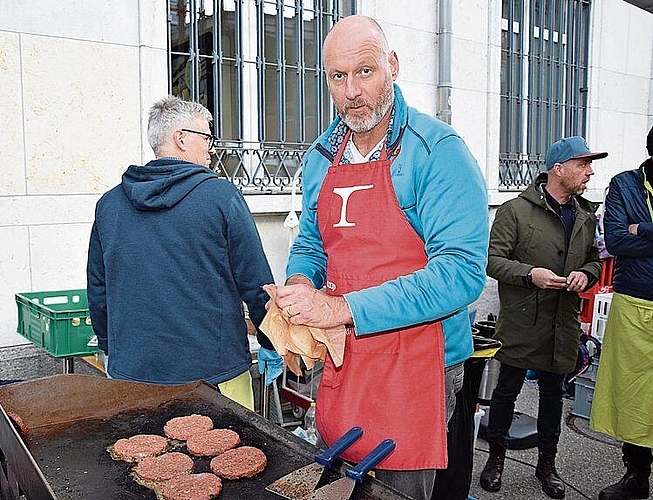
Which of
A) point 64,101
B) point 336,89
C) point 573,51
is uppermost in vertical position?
point 573,51

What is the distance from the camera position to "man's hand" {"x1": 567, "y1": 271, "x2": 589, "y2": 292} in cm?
367

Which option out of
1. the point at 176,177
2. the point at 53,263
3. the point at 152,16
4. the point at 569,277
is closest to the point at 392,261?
the point at 176,177

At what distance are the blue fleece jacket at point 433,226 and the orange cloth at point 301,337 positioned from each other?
6.1 inches

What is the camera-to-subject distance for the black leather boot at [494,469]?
3902 millimetres

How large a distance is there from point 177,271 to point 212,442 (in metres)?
0.77

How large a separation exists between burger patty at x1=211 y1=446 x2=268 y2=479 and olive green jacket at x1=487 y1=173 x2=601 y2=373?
7.55 ft

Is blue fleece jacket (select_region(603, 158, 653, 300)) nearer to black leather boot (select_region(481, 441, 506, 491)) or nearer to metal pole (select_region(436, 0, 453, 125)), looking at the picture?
black leather boot (select_region(481, 441, 506, 491))

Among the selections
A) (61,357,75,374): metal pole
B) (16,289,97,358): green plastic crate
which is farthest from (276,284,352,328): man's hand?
(61,357,75,374): metal pole

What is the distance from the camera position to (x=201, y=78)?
518 centimetres

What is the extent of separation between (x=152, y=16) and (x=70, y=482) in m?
3.70

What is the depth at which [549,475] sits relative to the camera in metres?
3.91

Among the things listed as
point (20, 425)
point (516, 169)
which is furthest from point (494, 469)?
point (516, 169)

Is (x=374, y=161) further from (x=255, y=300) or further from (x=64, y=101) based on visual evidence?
(x=64, y=101)

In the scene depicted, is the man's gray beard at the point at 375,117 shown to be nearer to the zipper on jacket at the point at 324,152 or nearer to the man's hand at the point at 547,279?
the zipper on jacket at the point at 324,152
